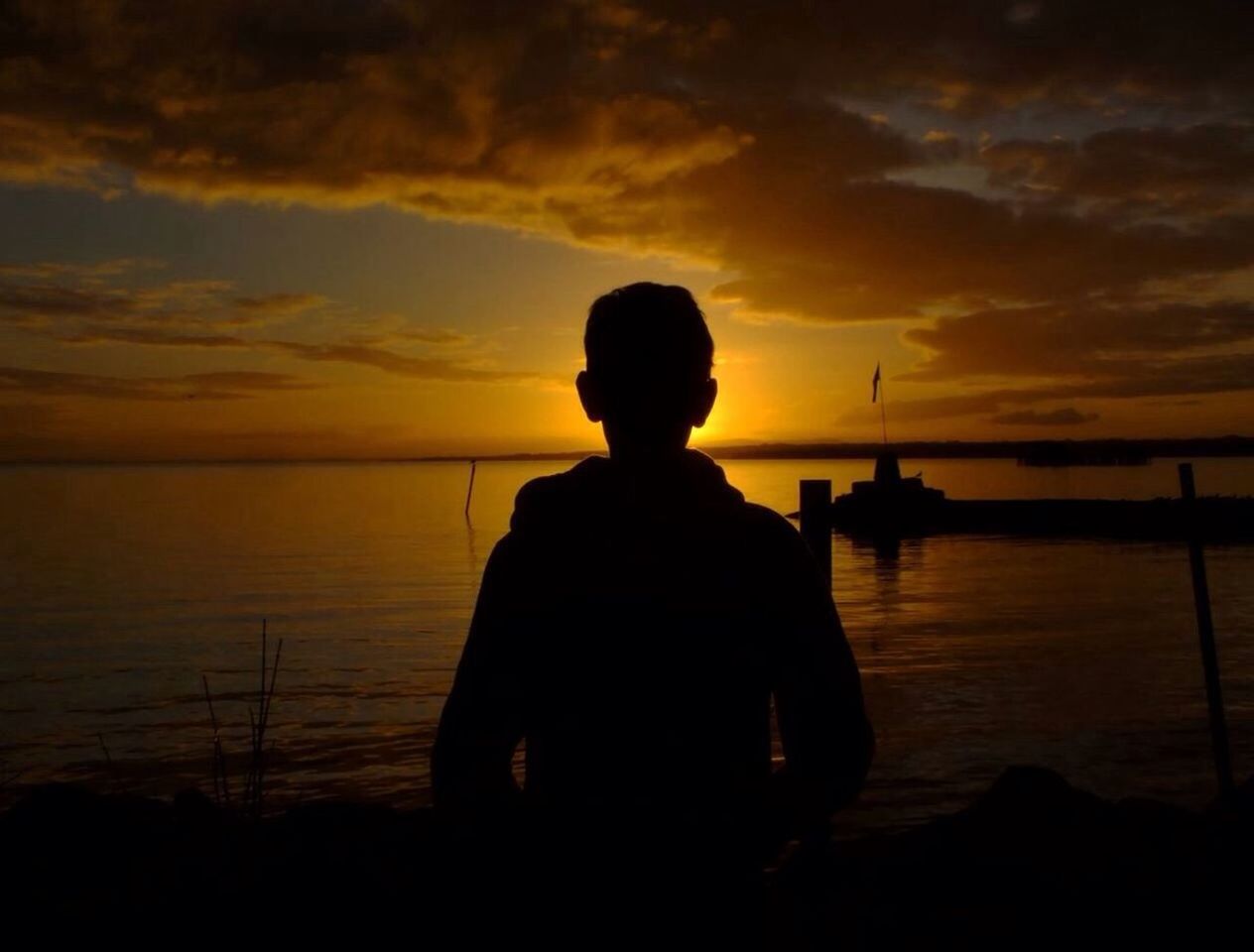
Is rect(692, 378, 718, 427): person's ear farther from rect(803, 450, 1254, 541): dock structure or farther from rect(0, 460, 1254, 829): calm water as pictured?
rect(0, 460, 1254, 829): calm water

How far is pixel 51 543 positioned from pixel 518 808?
54465mm

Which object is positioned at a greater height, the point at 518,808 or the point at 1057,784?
the point at 518,808

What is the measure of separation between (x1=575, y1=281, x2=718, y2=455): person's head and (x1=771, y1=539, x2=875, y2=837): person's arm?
36 cm

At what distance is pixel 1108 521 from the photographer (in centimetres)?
2372

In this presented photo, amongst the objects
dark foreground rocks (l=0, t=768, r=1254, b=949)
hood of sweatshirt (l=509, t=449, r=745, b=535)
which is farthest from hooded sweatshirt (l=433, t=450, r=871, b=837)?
dark foreground rocks (l=0, t=768, r=1254, b=949)

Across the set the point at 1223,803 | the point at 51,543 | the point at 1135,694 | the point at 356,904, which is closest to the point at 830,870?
the point at 1223,803

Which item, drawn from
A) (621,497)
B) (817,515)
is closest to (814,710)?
(621,497)

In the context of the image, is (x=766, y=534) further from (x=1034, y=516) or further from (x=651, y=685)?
(x=1034, y=516)

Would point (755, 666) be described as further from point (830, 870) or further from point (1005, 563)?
point (1005, 563)

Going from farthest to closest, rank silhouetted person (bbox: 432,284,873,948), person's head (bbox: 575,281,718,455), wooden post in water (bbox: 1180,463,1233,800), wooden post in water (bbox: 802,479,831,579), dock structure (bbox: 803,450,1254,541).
Answer: 1. dock structure (bbox: 803,450,1254,541)
2. wooden post in water (bbox: 802,479,831,579)
3. wooden post in water (bbox: 1180,463,1233,800)
4. person's head (bbox: 575,281,718,455)
5. silhouetted person (bbox: 432,284,873,948)

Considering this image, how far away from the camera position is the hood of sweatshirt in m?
1.86

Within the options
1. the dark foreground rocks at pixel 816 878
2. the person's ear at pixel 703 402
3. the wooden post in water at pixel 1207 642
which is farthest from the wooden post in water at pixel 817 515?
the person's ear at pixel 703 402

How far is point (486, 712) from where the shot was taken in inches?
75.1

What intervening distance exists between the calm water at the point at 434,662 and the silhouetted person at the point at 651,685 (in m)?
9.17
